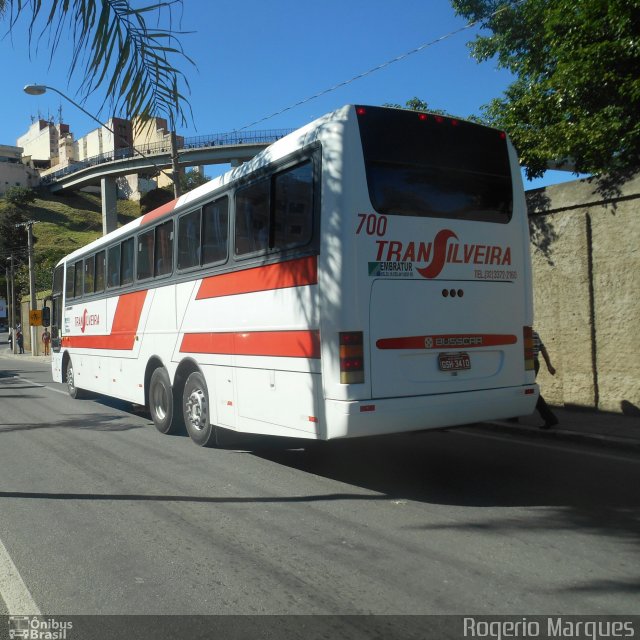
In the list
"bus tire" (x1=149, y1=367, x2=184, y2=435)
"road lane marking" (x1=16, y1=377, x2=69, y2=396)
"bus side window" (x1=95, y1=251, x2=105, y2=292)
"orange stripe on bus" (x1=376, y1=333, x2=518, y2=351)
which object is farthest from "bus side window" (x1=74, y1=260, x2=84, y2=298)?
"orange stripe on bus" (x1=376, y1=333, x2=518, y2=351)

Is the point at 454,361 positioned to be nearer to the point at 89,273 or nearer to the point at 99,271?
the point at 99,271

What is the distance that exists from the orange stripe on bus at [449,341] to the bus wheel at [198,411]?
2.99 m

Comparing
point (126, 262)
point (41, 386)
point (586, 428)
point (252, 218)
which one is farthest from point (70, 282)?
point (586, 428)

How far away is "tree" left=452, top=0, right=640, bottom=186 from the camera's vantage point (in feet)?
29.6

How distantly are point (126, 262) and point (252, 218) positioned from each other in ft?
15.0

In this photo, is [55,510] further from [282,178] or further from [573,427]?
[573,427]

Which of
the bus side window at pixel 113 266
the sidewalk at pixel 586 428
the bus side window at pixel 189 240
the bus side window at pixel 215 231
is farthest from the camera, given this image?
the bus side window at pixel 113 266

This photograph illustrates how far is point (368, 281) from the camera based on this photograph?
18.5 feet

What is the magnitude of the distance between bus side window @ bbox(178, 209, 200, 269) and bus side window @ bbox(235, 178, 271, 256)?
46.9 inches

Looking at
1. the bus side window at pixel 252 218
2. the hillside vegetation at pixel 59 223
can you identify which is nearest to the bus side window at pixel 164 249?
the bus side window at pixel 252 218

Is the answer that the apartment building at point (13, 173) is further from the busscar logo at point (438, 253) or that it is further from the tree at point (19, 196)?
the busscar logo at point (438, 253)

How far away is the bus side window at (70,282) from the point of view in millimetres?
13783

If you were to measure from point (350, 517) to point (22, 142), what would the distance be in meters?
170

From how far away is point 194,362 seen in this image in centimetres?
815
